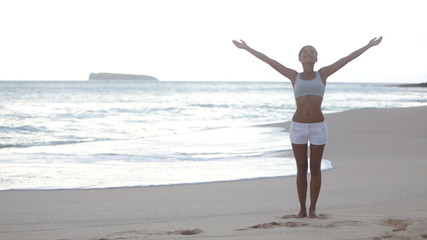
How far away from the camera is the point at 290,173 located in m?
9.96

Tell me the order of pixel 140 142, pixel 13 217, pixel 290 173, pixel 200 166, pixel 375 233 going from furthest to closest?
pixel 140 142
pixel 200 166
pixel 290 173
pixel 13 217
pixel 375 233

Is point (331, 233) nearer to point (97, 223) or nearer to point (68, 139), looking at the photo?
point (97, 223)

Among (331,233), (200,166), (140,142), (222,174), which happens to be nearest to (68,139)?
(140,142)

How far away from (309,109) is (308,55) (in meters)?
0.50

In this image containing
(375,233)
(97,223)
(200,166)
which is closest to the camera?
(375,233)

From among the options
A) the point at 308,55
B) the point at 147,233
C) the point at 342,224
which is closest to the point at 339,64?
the point at 308,55

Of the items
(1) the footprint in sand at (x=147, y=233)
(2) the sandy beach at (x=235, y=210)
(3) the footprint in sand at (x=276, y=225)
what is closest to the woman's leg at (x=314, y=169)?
(2) the sandy beach at (x=235, y=210)

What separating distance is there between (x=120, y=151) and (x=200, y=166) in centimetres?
377

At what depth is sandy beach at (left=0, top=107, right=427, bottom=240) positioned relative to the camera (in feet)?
17.6

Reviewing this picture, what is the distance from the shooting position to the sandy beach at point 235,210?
5.37 metres

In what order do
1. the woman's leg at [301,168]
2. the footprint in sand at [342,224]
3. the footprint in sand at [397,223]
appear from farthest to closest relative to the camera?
the woman's leg at [301,168] < the footprint in sand at [342,224] < the footprint in sand at [397,223]

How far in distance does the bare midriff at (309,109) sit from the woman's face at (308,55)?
334 mm

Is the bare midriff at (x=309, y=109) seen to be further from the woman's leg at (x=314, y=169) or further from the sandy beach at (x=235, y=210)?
the sandy beach at (x=235, y=210)

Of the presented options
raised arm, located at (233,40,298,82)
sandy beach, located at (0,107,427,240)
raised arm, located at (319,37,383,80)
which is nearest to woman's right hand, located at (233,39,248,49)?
raised arm, located at (233,40,298,82)
